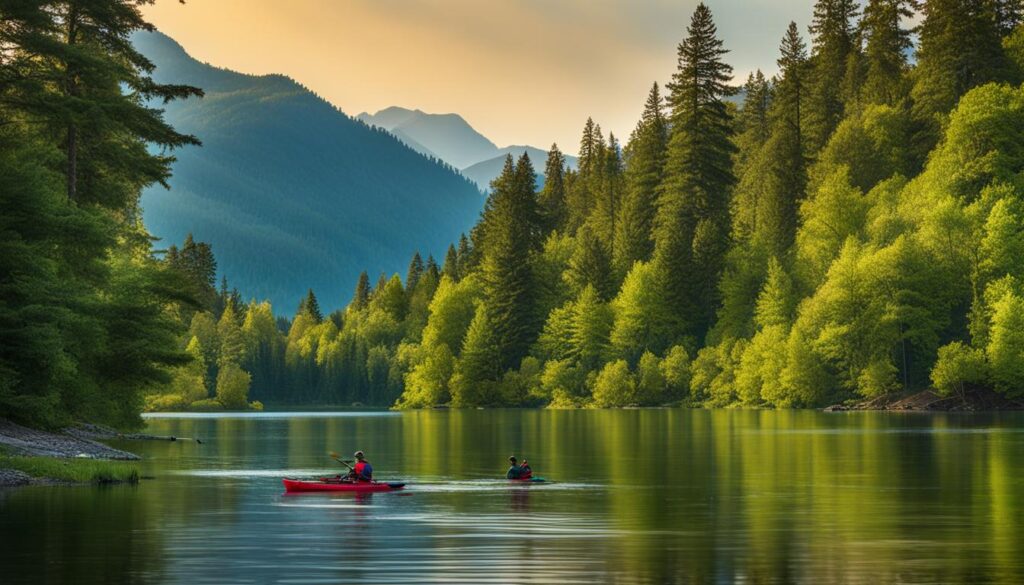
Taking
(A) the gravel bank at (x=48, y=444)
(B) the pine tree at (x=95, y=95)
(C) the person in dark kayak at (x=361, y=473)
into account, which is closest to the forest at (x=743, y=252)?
(B) the pine tree at (x=95, y=95)

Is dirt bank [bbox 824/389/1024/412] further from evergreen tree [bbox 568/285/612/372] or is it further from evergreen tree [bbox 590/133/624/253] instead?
evergreen tree [bbox 590/133/624/253]

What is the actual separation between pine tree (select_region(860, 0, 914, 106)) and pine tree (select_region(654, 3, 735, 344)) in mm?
16013

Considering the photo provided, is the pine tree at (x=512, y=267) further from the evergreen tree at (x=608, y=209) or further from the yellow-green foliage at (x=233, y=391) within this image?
the yellow-green foliage at (x=233, y=391)

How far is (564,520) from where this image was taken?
38.2 metres

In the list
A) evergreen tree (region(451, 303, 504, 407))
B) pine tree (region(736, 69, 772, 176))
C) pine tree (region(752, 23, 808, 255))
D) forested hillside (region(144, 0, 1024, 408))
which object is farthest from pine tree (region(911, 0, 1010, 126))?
evergreen tree (region(451, 303, 504, 407))

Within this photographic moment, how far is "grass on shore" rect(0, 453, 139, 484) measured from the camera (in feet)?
154

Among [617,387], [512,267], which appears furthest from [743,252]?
[512,267]

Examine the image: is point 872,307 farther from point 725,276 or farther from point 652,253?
point 652,253

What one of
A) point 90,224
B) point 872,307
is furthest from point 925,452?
point 872,307

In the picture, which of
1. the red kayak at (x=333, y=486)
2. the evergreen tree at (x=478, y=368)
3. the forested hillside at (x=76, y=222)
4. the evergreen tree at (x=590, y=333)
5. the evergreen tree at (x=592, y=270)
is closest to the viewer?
the red kayak at (x=333, y=486)

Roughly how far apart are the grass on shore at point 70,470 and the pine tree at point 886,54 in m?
125

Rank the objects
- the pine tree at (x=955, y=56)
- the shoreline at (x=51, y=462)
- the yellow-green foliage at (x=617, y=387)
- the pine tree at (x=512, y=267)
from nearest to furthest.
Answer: the shoreline at (x=51, y=462) < the pine tree at (x=955, y=56) < the yellow-green foliage at (x=617, y=387) < the pine tree at (x=512, y=267)

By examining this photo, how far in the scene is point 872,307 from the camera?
127375 millimetres

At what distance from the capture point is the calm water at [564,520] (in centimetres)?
2847
